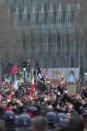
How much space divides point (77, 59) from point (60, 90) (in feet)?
164

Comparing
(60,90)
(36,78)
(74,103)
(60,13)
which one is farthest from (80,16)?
(74,103)

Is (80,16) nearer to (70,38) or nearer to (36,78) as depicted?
(70,38)

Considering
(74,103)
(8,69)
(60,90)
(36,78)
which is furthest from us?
(8,69)

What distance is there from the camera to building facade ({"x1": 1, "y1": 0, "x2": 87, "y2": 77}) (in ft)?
256

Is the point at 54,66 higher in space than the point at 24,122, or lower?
lower

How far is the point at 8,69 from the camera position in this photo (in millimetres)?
41406

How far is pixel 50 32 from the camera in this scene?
265 ft

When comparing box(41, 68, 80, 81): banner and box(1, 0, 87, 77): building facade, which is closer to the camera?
box(41, 68, 80, 81): banner

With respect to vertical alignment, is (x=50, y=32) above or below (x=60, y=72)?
above

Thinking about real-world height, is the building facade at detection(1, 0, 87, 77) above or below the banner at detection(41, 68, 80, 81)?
above

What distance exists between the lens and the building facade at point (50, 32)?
7806 centimetres

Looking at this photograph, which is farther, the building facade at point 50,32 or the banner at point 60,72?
the building facade at point 50,32

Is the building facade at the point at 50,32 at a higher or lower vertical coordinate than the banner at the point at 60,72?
higher

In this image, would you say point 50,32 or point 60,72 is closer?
point 60,72
